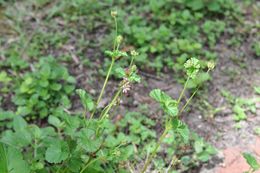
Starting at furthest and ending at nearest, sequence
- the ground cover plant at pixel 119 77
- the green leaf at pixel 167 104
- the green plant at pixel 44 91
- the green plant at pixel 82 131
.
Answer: the green plant at pixel 44 91, the ground cover plant at pixel 119 77, the green plant at pixel 82 131, the green leaf at pixel 167 104

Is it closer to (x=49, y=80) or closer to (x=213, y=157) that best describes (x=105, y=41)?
(x=49, y=80)

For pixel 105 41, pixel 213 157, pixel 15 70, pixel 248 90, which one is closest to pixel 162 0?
pixel 105 41

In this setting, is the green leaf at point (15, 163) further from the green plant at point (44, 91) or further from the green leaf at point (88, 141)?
the green plant at point (44, 91)

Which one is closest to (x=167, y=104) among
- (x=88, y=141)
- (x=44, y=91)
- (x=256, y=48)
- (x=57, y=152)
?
(x=88, y=141)

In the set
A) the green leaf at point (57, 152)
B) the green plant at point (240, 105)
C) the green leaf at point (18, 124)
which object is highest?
the green leaf at point (57, 152)

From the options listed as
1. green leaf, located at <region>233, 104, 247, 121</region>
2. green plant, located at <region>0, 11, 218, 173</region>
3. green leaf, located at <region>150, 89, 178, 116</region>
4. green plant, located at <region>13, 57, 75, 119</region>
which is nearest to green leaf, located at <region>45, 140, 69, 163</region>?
green plant, located at <region>0, 11, 218, 173</region>

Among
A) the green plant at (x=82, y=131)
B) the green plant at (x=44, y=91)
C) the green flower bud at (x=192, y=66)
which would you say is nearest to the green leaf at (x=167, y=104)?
the green plant at (x=82, y=131)

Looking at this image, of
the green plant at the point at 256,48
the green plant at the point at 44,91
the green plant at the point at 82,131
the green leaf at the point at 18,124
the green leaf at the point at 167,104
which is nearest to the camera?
the green leaf at the point at 167,104

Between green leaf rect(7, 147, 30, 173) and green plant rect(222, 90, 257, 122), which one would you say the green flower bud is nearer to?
green leaf rect(7, 147, 30, 173)
